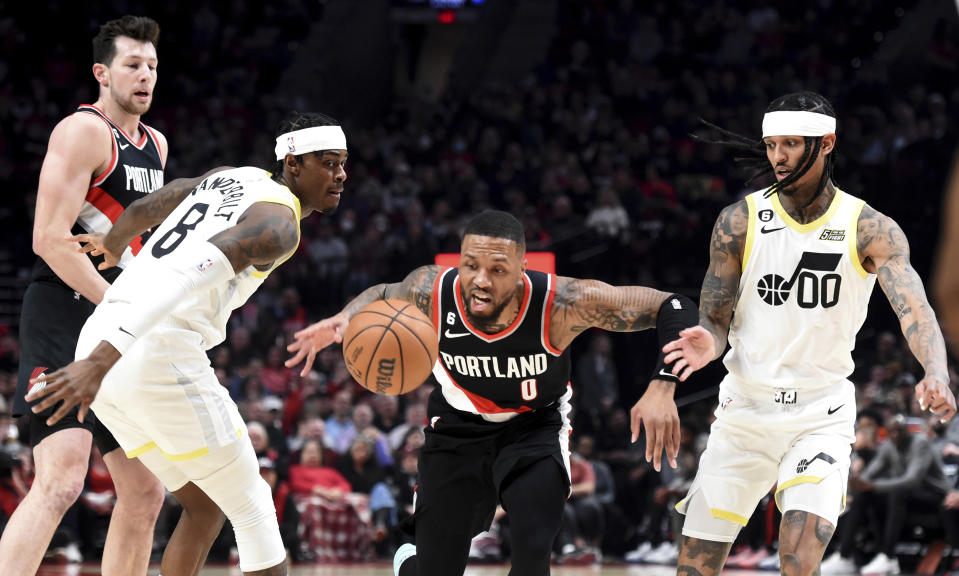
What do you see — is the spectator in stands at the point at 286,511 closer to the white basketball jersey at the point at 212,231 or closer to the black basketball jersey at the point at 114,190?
the black basketball jersey at the point at 114,190

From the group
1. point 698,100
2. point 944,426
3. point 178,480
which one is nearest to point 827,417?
point 178,480

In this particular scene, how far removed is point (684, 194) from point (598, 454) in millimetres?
5323

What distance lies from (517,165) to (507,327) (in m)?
12.8

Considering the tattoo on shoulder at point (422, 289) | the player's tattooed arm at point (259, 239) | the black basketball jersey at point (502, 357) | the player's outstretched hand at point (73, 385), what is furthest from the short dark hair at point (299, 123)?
the player's outstretched hand at point (73, 385)

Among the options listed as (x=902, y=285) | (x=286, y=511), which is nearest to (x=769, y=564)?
(x=286, y=511)

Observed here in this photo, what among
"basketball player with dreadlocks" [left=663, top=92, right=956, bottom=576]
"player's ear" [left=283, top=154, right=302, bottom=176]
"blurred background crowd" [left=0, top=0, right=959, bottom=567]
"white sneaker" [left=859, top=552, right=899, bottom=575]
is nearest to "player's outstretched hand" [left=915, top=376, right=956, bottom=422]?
"basketball player with dreadlocks" [left=663, top=92, right=956, bottom=576]

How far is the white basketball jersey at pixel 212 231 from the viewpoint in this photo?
459 cm

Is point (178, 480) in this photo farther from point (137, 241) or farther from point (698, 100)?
point (698, 100)

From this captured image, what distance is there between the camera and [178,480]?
15.9 feet

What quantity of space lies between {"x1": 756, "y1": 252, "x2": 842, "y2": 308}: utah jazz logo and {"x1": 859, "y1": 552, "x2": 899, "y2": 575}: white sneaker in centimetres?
636

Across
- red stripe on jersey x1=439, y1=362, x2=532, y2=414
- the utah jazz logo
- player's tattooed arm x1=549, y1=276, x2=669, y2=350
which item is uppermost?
the utah jazz logo

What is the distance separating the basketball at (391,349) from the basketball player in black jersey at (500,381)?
14cm

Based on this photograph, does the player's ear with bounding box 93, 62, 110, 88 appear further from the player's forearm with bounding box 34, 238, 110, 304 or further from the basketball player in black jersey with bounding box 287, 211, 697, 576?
the basketball player in black jersey with bounding box 287, 211, 697, 576

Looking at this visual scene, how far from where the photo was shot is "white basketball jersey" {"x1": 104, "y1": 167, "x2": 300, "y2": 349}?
4.59m
